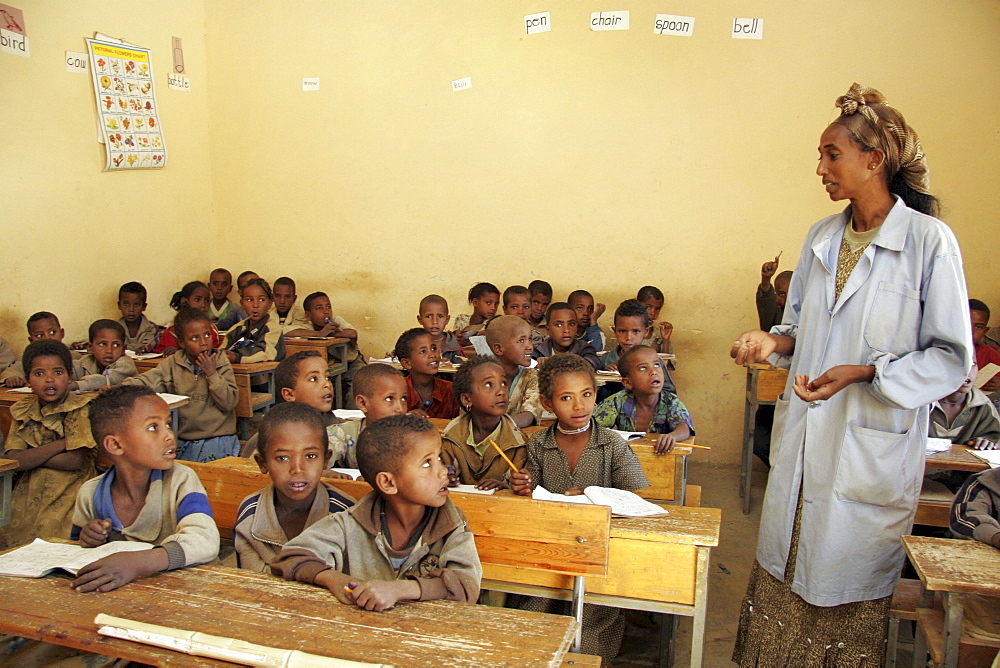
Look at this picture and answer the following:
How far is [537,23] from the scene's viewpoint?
5.52m

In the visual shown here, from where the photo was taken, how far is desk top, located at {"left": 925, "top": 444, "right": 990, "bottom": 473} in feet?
8.96

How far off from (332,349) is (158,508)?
3.59 metres

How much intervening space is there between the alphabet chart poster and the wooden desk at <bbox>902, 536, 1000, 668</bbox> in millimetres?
5321

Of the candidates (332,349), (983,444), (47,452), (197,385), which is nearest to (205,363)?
(197,385)

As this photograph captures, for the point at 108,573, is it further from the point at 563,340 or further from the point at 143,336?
the point at 143,336

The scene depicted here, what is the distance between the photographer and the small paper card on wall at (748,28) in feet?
16.8

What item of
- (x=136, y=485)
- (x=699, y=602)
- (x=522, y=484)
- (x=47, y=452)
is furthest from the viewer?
(x=47, y=452)

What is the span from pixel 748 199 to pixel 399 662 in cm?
461

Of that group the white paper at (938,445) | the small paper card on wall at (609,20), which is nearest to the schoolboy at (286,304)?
the small paper card on wall at (609,20)

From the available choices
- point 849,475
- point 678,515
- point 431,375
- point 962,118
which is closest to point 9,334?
point 431,375

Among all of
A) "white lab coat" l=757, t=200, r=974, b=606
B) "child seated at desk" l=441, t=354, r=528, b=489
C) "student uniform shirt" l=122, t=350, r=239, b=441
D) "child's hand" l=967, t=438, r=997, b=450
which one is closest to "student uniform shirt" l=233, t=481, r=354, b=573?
"child seated at desk" l=441, t=354, r=528, b=489

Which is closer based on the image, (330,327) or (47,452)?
(47,452)

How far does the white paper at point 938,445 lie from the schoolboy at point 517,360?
1.56 m

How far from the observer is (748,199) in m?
5.29
